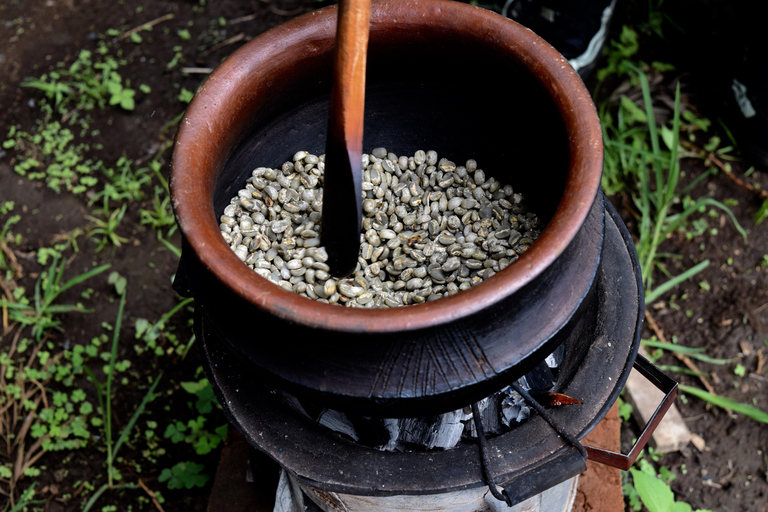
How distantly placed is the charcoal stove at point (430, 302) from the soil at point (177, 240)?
1.13 m

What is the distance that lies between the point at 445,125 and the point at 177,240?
1.67 meters

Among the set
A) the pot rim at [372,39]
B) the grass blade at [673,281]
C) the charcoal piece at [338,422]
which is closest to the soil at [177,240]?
the grass blade at [673,281]

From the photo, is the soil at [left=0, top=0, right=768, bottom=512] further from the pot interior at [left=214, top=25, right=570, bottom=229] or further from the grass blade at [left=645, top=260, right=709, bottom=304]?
the pot interior at [left=214, top=25, right=570, bottom=229]

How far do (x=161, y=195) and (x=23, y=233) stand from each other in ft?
2.28

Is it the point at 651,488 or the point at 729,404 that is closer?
the point at 651,488

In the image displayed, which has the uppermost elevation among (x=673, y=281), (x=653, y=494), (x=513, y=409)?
(x=513, y=409)

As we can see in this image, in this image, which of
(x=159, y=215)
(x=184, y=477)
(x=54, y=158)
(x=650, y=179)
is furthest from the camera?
(x=54, y=158)

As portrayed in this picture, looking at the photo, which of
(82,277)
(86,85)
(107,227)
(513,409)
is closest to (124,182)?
(107,227)

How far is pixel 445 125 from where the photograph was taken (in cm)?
179

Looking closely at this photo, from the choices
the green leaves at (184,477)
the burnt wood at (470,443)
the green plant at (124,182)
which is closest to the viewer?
the burnt wood at (470,443)

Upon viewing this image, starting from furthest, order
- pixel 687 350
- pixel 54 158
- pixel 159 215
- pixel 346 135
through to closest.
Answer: pixel 54 158, pixel 159 215, pixel 687 350, pixel 346 135

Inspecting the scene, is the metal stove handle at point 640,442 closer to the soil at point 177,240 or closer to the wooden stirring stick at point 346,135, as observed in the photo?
the wooden stirring stick at point 346,135

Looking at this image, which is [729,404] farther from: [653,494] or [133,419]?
[133,419]

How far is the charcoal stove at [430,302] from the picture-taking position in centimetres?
113
